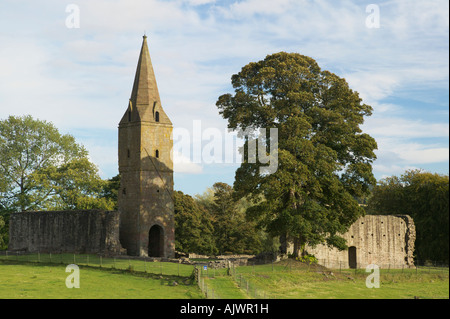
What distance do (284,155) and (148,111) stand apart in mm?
16056

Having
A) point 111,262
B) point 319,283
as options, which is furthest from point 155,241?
point 319,283

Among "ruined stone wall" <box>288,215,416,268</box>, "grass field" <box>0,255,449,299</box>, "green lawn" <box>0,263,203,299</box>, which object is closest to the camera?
"green lawn" <box>0,263,203,299</box>

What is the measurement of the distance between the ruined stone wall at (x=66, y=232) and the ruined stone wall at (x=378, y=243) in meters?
17.0

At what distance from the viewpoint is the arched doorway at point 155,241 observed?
164 ft

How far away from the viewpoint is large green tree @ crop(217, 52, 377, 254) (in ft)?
Answer: 127

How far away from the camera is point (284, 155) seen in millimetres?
37906

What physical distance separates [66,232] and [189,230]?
12.7m

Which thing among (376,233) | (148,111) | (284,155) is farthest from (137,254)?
(376,233)

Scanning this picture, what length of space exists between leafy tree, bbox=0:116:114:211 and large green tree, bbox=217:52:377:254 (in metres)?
21.9

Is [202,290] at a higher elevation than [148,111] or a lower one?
lower

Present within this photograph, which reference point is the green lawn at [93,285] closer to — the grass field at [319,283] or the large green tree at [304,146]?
the grass field at [319,283]

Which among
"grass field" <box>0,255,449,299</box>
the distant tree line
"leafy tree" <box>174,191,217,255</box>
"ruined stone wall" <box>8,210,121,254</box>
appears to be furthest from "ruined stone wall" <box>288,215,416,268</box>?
"ruined stone wall" <box>8,210,121,254</box>

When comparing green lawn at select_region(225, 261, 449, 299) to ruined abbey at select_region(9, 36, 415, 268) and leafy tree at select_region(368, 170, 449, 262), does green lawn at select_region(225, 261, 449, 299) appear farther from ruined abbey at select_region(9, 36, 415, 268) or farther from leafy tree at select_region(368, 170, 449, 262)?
leafy tree at select_region(368, 170, 449, 262)
